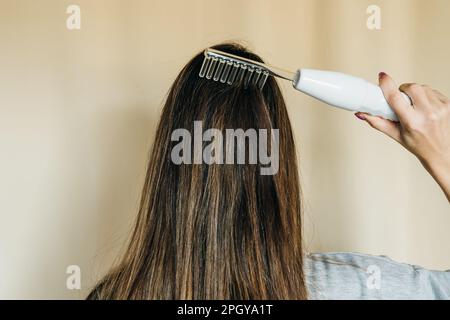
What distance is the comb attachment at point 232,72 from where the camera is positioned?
57 cm

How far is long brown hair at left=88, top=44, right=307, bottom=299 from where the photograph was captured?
0.56 meters

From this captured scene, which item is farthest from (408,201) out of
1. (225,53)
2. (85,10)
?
(85,10)

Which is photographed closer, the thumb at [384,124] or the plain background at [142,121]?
the thumb at [384,124]

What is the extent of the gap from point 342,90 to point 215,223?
211 mm

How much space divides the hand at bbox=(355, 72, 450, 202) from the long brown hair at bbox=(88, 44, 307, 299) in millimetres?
139

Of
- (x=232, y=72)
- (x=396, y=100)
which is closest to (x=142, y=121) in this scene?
(x=232, y=72)

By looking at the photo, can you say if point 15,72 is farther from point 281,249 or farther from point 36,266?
point 281,249

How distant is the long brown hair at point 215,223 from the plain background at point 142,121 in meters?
0.44

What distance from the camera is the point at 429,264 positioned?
1.01 m

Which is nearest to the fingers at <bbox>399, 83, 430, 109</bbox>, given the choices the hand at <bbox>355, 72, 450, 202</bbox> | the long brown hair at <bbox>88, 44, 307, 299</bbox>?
the hand at <bbox>355, 72, 450, 202</bbox>

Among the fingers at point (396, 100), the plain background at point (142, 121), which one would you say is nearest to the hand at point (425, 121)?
the fingers at point (396, 100)

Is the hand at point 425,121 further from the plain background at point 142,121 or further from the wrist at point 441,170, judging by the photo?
the plain background at point 142,121

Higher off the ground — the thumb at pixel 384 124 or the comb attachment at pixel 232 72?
the comb attachment at pixel 232 72

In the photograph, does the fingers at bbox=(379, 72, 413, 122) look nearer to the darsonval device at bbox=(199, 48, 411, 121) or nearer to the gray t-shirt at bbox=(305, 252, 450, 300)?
the darsonval device at bbox=(199, 48, 411, 121)
